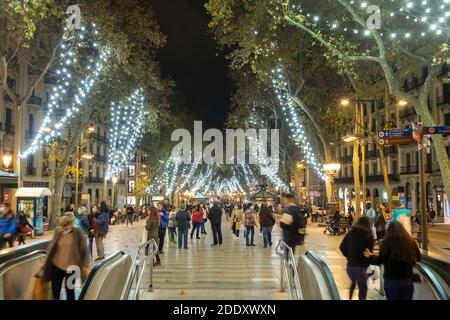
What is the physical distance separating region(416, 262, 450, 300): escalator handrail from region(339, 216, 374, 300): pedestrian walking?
104cm

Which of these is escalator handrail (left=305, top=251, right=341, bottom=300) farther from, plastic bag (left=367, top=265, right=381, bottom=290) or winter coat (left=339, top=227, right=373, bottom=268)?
plastic bag (left=367, top=265, right=381, bottom=290)

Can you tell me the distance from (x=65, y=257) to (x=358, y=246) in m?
4.46

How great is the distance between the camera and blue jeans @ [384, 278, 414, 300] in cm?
629

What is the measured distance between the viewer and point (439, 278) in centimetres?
632

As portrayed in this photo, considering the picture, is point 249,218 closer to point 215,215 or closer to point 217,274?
point 215,215

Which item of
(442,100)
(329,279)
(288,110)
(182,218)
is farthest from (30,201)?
(442,100)

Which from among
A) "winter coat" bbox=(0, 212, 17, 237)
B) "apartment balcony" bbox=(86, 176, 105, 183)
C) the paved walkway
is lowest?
the paved walkway

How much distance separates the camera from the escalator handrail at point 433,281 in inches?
229

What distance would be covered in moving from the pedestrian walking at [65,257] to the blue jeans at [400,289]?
4.58 metres

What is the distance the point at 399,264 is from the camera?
6387 millimetres

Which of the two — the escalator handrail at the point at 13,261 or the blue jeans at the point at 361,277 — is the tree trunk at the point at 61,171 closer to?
the escalator handrail at the point at 13,261

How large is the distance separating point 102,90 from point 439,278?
27.7m

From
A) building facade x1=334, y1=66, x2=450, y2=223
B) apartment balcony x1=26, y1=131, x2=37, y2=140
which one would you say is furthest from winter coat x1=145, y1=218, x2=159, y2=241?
apartment balcony x1=26, y1=131, x2=37, y2=140
